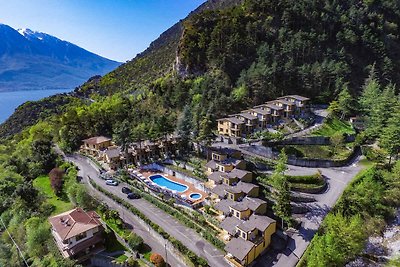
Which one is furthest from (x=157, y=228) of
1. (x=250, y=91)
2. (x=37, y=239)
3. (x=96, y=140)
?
(x=250, y=91)

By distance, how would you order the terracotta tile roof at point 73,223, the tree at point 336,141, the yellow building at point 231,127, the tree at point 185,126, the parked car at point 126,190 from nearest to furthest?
the terracotta tile roof at point 73,223
the parked car at point 126,190
the tree at point 336,141
the tree at point 185,126
the yellow building at point 231,127

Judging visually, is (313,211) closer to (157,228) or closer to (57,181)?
(157,228)

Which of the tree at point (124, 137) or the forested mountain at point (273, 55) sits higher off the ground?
the forested mountain at point (273, 55)

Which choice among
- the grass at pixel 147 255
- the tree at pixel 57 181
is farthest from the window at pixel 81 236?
the tree at pixel 57 181

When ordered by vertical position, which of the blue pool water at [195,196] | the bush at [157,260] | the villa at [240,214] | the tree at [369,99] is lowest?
the bush at [157,260]

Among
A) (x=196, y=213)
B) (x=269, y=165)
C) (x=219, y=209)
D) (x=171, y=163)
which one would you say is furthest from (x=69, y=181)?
(x=269, y=165)

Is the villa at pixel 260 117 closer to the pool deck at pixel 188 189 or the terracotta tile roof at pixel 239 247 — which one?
the pool deck at pixel 188 189
